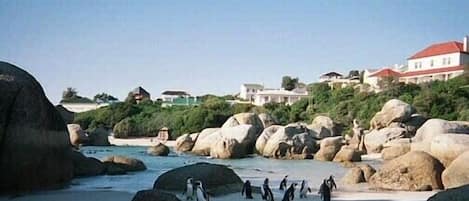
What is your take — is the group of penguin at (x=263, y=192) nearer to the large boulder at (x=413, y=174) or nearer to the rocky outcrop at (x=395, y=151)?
the large boulder at (x=413, y=174)

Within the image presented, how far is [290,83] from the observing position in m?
119

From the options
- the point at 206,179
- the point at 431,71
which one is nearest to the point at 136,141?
the point at 431,71

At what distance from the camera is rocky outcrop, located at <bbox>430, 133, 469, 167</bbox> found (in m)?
23.9

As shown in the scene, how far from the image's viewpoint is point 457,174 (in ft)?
65.0

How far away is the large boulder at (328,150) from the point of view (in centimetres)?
4075

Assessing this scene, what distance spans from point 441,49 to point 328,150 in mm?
46268

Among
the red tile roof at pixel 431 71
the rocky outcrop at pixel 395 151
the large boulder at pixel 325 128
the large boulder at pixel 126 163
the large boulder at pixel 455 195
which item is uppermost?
the red tile roof at pixel 431 71

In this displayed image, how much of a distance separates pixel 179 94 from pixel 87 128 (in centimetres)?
5924

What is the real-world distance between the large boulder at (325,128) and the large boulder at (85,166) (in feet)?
87.8

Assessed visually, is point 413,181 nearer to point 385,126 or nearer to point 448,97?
point 385,126

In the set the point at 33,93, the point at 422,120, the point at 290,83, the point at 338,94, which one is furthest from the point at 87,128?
the point at 33,93

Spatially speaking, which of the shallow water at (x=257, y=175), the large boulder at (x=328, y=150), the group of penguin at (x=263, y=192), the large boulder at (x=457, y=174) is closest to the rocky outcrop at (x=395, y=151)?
the large boulder at (x=328, y=150)

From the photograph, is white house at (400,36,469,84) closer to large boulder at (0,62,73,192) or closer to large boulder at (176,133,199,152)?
large boulder at (176,133,199,152)

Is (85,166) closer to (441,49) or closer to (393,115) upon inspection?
(393,115)
